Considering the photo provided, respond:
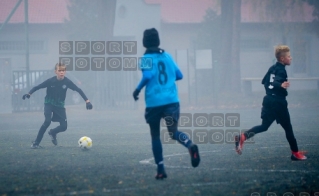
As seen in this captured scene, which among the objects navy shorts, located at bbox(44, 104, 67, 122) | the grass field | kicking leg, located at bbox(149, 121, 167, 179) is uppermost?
navy shorts, located at bbox(44, 104, 67, 122)

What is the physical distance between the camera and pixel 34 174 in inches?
297

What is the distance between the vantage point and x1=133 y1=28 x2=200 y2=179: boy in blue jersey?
22.8 feet

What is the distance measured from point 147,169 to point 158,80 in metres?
1.55

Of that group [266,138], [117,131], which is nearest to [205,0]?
[117,131]

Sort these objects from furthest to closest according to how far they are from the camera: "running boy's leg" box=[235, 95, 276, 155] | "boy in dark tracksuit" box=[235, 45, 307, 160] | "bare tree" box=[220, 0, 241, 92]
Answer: "bare tree" box=[220, 0, 241, 92] < "running boy's leg" box=[235, 95, 276, 155] < "boy in dark tracksuit" box=[235, 45, 307, 160]

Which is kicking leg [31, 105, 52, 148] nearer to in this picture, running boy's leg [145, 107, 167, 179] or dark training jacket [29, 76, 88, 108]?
dark training jacket [29, 76, 88, 108]

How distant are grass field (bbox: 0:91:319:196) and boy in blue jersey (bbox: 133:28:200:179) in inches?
17.8

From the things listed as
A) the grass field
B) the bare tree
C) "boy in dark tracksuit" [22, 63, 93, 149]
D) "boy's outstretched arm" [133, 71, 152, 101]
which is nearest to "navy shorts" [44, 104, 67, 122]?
"boy in dark tracksuit" [22, 63, 93, 149]

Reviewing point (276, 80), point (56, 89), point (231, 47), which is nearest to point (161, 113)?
point (276, 80)

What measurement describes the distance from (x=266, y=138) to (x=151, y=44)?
6.08 metres

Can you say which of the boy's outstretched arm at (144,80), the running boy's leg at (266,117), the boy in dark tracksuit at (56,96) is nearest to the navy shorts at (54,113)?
the boy in dark tracksuit at (56,96)

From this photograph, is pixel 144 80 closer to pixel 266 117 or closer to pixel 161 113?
pixel 161 113

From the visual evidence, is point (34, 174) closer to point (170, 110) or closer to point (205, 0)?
point (170, 110)

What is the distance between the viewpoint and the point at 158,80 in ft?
23.0
